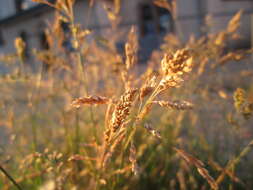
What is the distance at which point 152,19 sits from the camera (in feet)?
25.3

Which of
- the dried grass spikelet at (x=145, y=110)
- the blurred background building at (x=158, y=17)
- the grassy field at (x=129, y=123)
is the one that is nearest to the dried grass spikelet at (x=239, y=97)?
the grassy field at (x=129, y=123)

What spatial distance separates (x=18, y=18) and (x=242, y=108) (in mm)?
10439

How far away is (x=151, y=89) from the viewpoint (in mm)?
505

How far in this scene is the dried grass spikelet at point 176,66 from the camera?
451mm

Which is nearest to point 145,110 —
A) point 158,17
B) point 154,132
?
point 154,132

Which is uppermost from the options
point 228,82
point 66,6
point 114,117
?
point 66,6

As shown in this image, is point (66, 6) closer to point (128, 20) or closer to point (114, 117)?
point (114, 117)

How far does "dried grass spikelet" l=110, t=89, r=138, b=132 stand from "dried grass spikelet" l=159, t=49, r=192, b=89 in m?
0.07

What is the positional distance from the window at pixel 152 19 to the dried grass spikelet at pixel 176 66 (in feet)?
23.7

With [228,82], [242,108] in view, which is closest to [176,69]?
[242,108]

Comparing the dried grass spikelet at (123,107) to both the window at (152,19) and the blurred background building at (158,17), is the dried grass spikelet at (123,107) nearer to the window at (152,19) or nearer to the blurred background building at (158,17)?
the blurred background building at (158,17)

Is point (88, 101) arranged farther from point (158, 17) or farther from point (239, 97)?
point (158, 17)

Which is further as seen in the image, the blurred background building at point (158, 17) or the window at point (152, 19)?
the window at point (152, 19)

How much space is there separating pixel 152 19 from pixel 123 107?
762 cm
